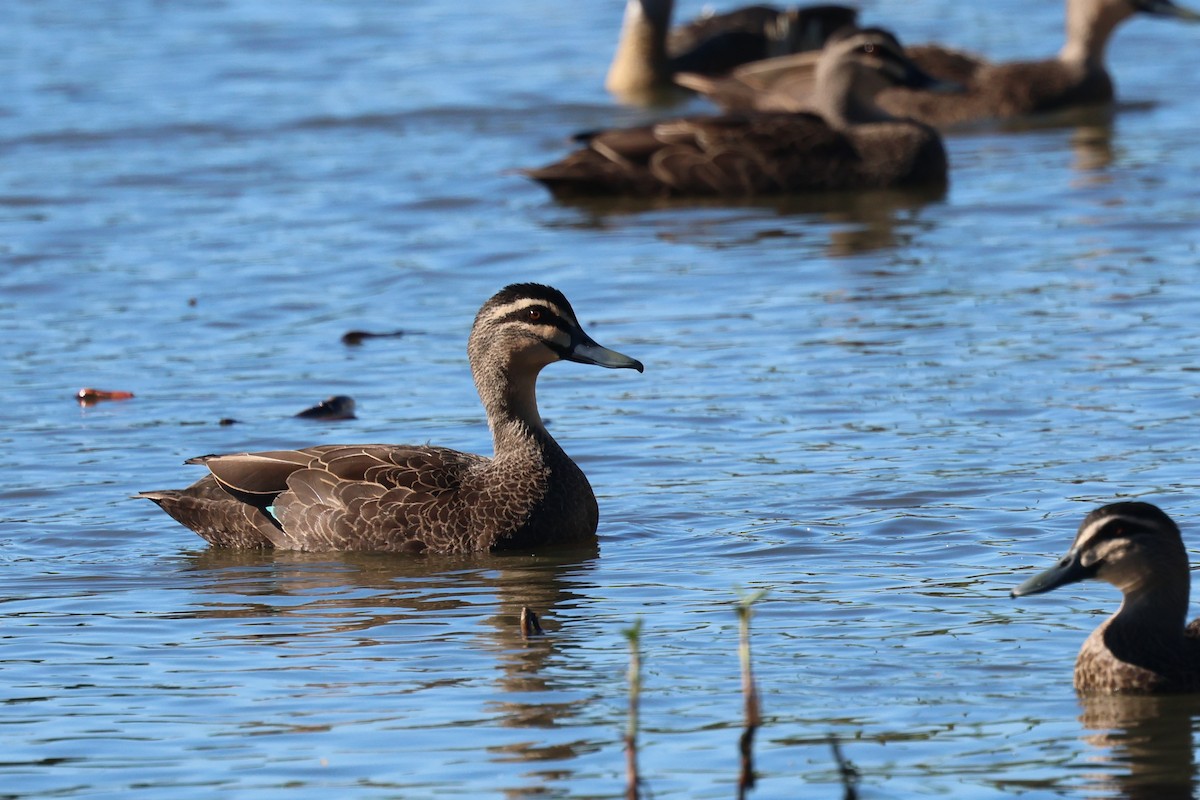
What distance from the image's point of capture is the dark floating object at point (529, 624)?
9.09m

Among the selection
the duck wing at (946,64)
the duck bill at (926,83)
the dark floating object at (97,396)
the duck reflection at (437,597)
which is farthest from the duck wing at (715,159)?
the duck reflection at (437,597)

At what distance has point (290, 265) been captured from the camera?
1752cm

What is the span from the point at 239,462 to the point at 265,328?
463 cm

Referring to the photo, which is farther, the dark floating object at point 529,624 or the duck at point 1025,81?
the duck at point 1025,81

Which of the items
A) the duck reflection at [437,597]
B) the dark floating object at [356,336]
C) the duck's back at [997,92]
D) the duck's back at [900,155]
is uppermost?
the duck's back at [997,92]

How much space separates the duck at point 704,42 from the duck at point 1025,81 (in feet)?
11.8

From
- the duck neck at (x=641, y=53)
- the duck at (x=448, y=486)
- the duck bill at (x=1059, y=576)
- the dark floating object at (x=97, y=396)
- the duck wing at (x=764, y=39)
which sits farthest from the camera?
the duck wing at (x=764, y=39)

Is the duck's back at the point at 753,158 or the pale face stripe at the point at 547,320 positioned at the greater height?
the duck's back at the point at 753,158

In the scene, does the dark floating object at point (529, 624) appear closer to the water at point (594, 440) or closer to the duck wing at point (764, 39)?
the water at point (594, 440)

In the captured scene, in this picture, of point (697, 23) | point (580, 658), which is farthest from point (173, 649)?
point (697, 23)

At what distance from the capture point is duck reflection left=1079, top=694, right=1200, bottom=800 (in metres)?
7.29

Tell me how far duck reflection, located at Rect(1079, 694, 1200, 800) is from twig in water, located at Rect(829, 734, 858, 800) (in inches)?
31.1

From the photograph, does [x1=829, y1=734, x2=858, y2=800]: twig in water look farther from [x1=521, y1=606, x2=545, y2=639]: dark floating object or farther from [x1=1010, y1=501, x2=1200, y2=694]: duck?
[x1=521, y1=606, x2=545, y2=639]: dark floating object

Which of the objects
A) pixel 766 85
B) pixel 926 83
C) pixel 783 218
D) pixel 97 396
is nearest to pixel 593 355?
pixel 97 396
